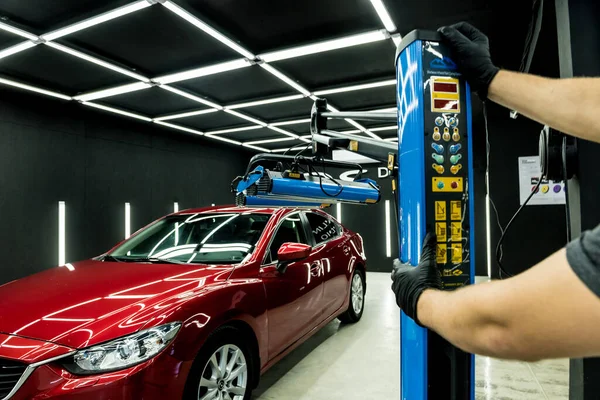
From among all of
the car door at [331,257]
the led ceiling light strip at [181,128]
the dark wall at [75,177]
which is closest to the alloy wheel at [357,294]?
the car door at [331,257]

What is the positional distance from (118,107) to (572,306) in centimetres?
686

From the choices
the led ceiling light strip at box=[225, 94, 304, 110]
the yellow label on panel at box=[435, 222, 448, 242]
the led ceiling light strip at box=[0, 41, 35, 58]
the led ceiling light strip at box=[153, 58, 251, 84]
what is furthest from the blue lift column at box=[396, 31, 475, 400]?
the led ceiling light strip at box=[225, 94, 304, 110]

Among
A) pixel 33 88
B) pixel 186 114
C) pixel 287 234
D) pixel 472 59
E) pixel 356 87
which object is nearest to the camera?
pixel 472 59

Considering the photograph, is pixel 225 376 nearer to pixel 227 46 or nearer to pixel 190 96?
pixel 227 46

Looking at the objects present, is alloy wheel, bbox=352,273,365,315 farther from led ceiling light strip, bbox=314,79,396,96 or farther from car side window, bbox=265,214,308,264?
led ceiling light strip, bbox=314,79,396,96

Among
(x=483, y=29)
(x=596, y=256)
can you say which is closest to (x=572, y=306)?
(x=596, y=256)

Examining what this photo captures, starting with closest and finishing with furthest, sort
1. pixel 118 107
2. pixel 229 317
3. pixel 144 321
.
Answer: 1. pixel 144 321
2. pixel 229 317
3. pixel 118 107

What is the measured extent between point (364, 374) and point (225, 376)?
1.29 meters

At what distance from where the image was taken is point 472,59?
1230 millimetres

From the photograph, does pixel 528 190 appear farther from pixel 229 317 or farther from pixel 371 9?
pixel 229 317

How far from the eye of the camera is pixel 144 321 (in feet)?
5.03

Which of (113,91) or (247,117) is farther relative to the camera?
(247,117)

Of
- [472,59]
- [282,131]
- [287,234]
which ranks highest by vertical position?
[282,131]

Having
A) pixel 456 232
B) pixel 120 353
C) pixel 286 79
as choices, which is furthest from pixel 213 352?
pixel 286 79
